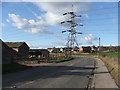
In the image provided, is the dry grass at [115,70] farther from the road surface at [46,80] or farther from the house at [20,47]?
the house at [20,47]

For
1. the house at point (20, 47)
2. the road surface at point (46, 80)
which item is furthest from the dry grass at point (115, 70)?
the house at point (20, 47)

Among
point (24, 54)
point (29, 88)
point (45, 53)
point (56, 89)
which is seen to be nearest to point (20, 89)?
point (29, 88)

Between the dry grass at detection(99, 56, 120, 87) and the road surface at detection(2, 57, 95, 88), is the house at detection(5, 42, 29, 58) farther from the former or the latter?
the road surface at detection(2, 57, 95, 88)

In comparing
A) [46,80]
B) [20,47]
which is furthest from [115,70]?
[20,47]

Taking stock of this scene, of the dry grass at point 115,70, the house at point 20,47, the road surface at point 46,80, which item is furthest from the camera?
the house at point 20,47

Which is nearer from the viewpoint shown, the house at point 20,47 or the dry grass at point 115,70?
the dry grass at point 115,70

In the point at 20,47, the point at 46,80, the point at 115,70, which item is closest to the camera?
the point at 46,80

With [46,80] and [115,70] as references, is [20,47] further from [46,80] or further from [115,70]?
[46,80]

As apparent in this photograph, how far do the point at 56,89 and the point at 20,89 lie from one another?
1.97 metres

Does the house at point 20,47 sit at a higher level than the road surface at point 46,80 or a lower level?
higher

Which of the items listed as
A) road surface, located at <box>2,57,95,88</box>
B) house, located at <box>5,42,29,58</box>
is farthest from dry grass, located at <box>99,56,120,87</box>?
house, located at <box>5,42,29,58</box>

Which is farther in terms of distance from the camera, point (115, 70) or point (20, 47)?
point (20, 47)

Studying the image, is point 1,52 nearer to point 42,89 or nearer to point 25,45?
point 42,89

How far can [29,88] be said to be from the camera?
42.6ft
